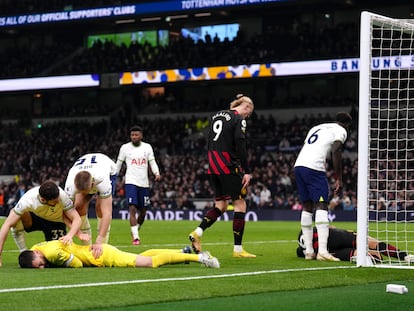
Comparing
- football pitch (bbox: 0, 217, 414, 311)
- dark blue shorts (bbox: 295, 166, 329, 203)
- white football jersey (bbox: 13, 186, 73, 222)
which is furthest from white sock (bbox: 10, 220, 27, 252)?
dark blue shorts (bbox: 295, 166, 329, 203)

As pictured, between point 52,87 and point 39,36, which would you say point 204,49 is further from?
point 39,36

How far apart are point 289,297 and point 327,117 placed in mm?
33725

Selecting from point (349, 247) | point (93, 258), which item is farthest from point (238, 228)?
point (93, 258)

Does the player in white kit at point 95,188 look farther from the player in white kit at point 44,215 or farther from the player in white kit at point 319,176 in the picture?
the player in white kit at point 319,176

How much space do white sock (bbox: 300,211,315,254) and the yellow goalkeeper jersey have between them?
2757mm

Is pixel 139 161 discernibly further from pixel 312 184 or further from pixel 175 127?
pixel 175 127

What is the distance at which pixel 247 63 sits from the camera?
39.4 metres

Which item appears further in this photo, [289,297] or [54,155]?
[54,155]

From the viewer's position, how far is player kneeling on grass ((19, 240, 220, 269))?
30.8 feet

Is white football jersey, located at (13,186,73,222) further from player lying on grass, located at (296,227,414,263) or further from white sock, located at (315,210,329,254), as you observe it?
player lying on grass, located at (296,227,414,263)

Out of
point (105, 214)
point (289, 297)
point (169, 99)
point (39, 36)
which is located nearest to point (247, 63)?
point (169, 99)

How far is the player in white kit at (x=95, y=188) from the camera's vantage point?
9.59 meters

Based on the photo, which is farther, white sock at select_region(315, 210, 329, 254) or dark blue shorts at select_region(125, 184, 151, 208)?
dark blue shorts at select_region(125, 184, 151, 208)

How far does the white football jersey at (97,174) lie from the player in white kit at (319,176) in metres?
2.64
